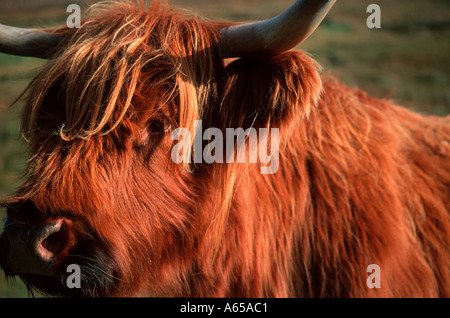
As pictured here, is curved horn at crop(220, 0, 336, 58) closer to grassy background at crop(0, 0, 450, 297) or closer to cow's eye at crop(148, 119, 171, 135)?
cow's eye at crop(148, 119, 171, 135)

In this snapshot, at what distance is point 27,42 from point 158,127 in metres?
1.02

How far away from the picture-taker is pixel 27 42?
2469 mm

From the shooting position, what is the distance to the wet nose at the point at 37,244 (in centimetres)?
179

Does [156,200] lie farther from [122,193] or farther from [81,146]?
[81,146]

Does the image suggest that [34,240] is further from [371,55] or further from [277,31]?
[371,55]

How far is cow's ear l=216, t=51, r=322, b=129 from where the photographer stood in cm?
195

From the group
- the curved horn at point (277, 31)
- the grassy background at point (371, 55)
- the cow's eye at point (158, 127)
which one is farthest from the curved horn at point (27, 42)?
the curved horn at point (277, 31)

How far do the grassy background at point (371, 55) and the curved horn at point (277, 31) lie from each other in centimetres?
59

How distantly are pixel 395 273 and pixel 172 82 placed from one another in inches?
57.0

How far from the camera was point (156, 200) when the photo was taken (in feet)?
6.70

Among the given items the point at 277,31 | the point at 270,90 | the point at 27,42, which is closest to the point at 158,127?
the point at 270,90

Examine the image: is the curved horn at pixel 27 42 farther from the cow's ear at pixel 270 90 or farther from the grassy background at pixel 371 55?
the cow's ear at pixel 270 90

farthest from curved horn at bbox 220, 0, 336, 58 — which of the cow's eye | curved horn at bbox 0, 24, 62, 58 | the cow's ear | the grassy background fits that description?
curved horn at bbox 0, 24, 62, 58

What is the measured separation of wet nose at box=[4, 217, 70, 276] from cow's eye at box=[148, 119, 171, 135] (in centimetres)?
53
